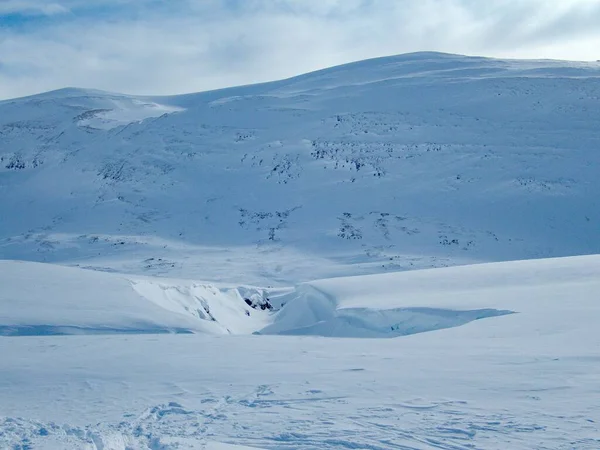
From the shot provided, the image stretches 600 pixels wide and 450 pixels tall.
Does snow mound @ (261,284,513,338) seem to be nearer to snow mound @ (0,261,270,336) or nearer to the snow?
the snow

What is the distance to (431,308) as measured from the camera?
39.9 ft

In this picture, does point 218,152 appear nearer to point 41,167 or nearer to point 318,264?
point 41,167

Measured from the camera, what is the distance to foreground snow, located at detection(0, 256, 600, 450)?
5871mm

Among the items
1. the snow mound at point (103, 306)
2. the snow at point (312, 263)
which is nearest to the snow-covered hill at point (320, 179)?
the snow at point (312, 263)

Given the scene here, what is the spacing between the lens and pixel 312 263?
2344 centimetres

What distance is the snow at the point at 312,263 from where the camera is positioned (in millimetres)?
6523

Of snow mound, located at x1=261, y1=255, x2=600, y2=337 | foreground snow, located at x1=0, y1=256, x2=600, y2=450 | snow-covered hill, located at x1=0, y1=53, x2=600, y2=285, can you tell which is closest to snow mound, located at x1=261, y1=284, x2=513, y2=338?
snow mound, located at x1=261, y1=255, x2=600, y2=337

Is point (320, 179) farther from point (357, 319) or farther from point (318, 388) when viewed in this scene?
point (318, 388)

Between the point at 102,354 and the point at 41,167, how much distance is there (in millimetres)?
29105

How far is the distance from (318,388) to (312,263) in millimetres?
16121

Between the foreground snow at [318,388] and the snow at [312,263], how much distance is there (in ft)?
0.12

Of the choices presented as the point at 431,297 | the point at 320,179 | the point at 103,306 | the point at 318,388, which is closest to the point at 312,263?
the point at 320,179

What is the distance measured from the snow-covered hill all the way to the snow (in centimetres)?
14

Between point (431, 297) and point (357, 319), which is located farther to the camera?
point (431, 297)
